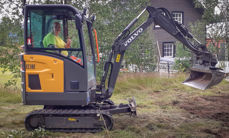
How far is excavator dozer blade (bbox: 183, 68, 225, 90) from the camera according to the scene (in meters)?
6.38

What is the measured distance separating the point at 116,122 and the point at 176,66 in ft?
33.9

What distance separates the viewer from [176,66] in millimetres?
15391

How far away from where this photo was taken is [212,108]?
7.30m

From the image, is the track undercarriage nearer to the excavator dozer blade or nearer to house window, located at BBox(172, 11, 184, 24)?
the excavator dozer blade

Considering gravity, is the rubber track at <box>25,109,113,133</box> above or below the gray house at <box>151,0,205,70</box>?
below

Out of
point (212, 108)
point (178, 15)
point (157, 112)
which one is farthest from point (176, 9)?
point (157, 112)

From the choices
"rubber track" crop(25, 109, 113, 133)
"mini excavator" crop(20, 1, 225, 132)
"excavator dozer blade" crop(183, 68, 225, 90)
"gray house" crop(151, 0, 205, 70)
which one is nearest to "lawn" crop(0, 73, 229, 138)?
"rubber track" crop(25, 109, 113, 133)

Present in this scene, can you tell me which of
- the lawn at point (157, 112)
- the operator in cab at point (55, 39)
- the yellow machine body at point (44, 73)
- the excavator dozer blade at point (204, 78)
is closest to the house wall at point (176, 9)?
the lawn at point (157, 112)

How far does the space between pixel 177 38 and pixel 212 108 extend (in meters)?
2.44

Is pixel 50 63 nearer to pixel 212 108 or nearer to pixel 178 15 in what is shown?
pixel 212 108

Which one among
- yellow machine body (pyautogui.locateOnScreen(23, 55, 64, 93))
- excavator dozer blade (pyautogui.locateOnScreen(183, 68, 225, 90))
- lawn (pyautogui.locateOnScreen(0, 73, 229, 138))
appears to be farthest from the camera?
excavator dozer blade (pyautogui.locateOnScreen(183, 68, 225, 90))

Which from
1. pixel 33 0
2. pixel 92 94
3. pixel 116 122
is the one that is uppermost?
pixel 33 0

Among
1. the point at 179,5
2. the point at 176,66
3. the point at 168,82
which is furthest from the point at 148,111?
the point at 179,5

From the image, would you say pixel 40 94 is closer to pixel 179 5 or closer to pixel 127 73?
pixel 127 73
